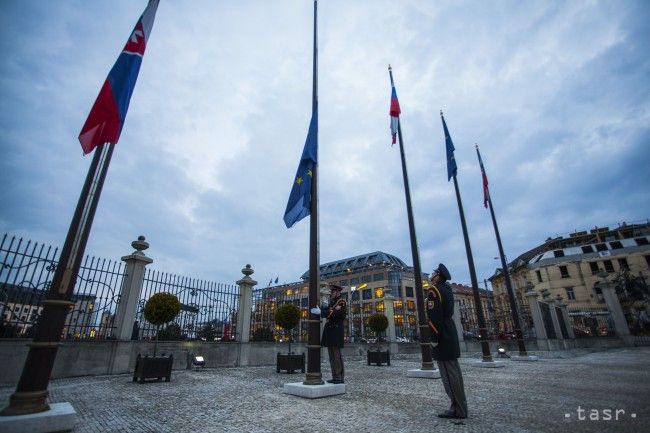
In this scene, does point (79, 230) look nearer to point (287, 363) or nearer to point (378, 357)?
point (287, 363)

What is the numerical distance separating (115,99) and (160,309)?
6374 millimetres

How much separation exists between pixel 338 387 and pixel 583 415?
3809mm

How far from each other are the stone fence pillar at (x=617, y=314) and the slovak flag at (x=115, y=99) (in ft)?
104

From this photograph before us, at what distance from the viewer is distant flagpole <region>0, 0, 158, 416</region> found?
3668 mm

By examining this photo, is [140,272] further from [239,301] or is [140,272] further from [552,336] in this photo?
[552,336]

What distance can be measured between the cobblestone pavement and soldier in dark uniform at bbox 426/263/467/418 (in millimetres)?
265

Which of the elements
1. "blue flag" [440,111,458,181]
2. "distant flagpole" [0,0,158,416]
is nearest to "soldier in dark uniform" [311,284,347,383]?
"distant flagpole" [0,0,158,416]

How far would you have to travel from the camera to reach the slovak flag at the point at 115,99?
4980 millimetres

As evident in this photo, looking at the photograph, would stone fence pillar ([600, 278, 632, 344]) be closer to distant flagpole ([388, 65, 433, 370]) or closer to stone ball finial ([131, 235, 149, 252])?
distant flagpole ([388, 65, 433, 370])

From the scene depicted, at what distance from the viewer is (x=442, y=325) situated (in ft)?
15.4

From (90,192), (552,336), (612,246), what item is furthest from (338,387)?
(612,246)

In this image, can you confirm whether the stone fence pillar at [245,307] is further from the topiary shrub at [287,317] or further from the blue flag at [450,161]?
the blue flag at [450,161]

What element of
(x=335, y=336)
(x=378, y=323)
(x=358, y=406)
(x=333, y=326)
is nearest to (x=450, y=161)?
(x=333, y=326)

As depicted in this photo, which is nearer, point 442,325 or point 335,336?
point 442,325
